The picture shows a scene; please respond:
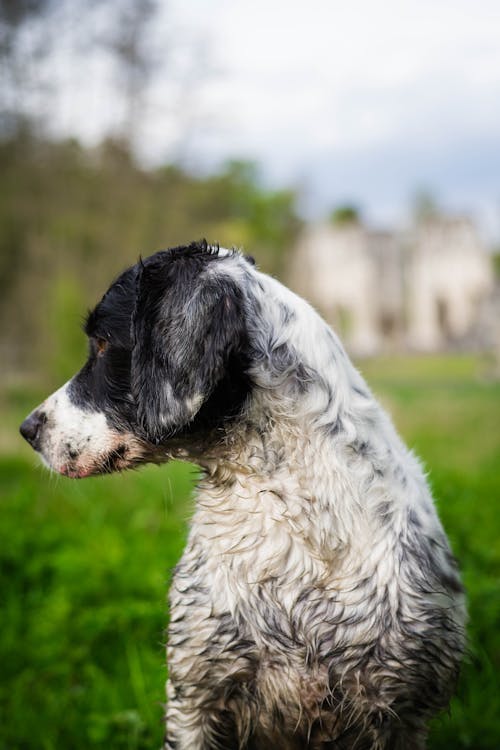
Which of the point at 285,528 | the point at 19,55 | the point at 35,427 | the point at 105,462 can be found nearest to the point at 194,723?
the point at 285,528

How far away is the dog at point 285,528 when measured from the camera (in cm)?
219

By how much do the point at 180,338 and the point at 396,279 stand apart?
97.2 ft

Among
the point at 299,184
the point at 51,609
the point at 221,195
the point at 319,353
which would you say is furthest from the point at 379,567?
the point at 299,184

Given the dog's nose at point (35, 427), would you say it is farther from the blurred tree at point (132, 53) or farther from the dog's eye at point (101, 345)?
the blurred tree at point (132, 53)

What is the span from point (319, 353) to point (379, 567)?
676 mm

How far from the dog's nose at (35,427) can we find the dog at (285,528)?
0.46 metres

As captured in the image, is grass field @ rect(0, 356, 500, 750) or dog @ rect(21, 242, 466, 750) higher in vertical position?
dog @ rect(21, 242, 466, 750)

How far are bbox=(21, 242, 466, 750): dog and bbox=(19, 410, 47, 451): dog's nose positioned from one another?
17.9 inches

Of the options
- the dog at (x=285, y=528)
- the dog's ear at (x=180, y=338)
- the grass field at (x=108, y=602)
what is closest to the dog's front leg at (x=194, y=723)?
the dog at (x=285, y=528)

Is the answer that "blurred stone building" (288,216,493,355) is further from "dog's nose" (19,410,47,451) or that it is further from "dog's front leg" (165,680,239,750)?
"dog's front leg" (165,680,239,750)

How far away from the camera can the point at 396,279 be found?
30.8 m

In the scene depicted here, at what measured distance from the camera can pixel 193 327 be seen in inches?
83.8

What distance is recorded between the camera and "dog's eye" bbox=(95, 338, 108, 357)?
251 cm

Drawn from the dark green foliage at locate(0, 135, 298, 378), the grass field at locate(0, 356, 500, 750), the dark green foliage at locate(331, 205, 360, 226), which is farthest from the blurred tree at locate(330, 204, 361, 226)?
the grass field at locate(0, 356, 500, 750)
